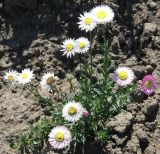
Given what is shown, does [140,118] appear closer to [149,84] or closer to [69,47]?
[149,84]

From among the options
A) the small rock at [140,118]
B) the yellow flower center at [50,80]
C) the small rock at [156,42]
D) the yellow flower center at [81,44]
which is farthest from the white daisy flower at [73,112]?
the small rock at [156,42]

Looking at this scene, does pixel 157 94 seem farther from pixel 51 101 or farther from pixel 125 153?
pixel 51 101

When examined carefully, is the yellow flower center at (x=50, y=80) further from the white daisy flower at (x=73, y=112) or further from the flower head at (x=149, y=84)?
the flower head at (x=149, y=84)

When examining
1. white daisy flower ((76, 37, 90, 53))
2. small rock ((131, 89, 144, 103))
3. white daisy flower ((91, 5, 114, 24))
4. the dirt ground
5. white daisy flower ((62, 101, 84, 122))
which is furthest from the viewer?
small rock ((131, 89, 144, 103))

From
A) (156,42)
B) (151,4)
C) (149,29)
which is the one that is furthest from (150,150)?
(151,4)

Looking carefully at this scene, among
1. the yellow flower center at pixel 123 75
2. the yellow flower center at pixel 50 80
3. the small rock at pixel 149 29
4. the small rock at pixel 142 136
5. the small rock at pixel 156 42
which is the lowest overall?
the small rock at pixel 142 136

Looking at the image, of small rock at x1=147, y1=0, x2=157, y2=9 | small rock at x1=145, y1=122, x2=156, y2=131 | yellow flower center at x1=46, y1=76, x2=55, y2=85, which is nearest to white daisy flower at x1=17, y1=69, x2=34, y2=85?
yellow flower center at x1=46, y1=76, x2=55, y2=85

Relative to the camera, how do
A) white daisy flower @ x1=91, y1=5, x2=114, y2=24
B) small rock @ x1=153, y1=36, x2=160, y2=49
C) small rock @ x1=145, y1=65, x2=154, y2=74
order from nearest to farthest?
1. white daisy flower @ x1=91, y1=5, x2=114, y2=24
2. small rock @ x1=145, y1=65, x2=154, y2=74
3. small rock @ x1=153, y1=36, x2=160, y2=49

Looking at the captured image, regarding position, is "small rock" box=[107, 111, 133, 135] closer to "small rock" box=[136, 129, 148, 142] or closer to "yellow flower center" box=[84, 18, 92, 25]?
"small rock" box=[136, 129, 148, 142]
